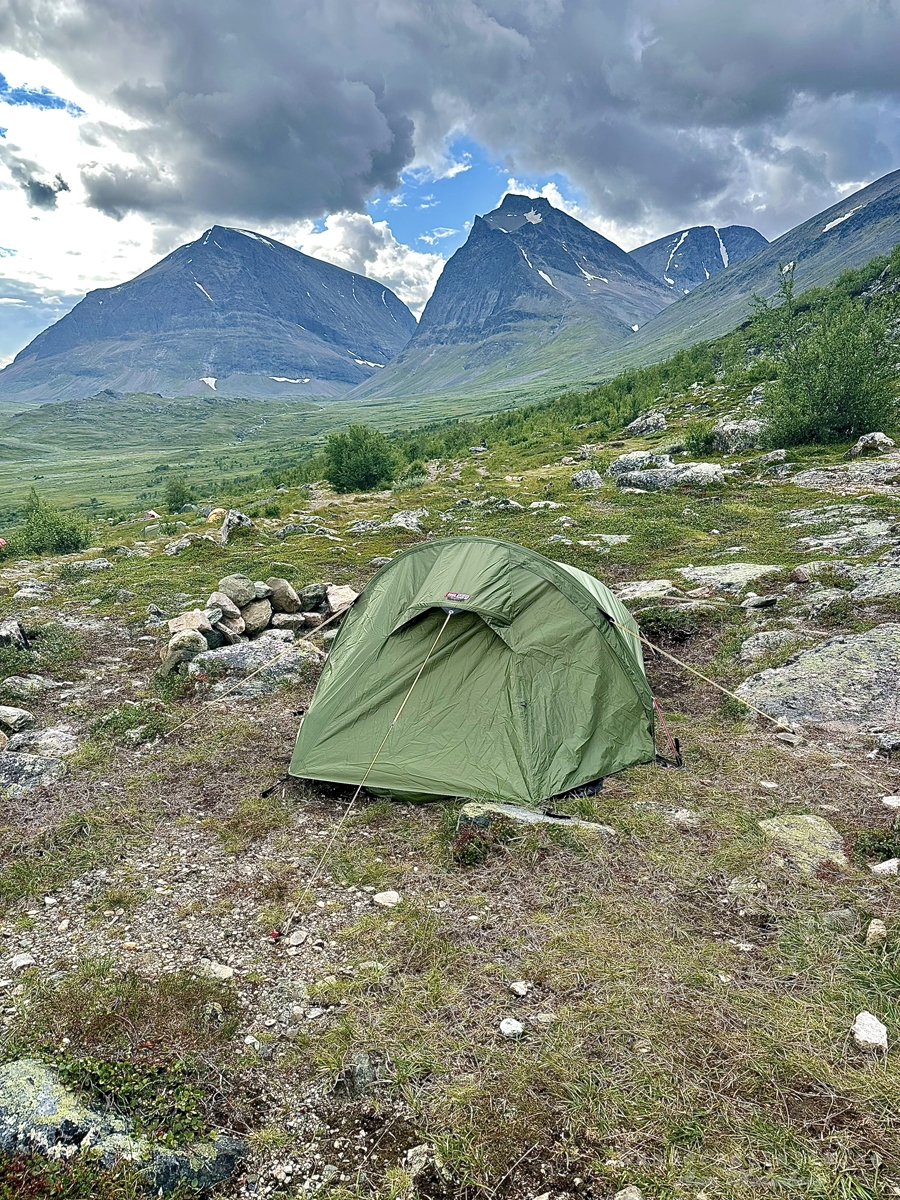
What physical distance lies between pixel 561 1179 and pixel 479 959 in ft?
5.55

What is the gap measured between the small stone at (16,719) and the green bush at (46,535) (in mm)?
20760

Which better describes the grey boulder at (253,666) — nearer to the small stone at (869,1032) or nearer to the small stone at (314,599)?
the small stone at (314,599)

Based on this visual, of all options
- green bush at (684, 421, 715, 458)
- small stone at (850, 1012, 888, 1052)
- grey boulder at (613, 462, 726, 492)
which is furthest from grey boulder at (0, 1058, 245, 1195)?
green bush at (684, 421, 715, 458)

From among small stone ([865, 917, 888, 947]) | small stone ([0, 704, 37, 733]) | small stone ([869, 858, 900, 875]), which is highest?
small stone ([0, 704, 37, 733])

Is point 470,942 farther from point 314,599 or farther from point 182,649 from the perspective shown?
point 314,599

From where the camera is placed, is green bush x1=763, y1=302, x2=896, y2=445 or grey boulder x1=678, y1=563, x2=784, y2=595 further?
green bush x1=763, y1=302, x2=896, y2=445

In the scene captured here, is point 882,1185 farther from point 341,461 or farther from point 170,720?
point 341,461

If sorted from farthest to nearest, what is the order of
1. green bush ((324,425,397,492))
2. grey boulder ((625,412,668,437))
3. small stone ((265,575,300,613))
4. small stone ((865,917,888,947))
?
grey boulder ((625,412,668,437)) < green bush ((324,425,397,492)) < small stone ((265,575,300,613)) < small stone ((865,917,888,947))

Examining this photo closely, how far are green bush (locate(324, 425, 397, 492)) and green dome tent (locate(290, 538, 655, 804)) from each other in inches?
1215

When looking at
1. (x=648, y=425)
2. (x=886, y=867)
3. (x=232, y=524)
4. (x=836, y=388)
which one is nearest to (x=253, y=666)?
(x=886, y=867)

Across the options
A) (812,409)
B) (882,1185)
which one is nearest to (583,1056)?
(882,1185)

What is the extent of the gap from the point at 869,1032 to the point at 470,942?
285 centimetres

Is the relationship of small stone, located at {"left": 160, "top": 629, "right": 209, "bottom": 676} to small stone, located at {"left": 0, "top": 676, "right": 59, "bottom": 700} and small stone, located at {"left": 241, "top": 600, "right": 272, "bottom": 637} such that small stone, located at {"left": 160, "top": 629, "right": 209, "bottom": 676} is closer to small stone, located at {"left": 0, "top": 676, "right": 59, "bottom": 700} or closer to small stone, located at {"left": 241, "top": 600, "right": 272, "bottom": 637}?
small stone, located at {"left": 241, "top": 600, "right": 272, "bottom": 637}

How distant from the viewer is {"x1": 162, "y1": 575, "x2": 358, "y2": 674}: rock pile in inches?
474
